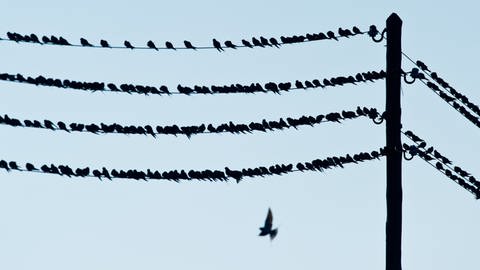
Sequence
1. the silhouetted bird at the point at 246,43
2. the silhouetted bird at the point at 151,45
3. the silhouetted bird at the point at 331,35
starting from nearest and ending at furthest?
the silhouetted bird at the point at 151,45 < the silhouetted bird at the point at 246,43 < the silhouetted bird at the point at 331,35

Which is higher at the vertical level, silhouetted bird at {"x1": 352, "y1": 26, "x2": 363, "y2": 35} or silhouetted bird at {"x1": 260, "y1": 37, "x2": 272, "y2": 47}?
silhouetted bird at {"x1": 352, "y1": 26, "x2": 363, "y2": 35}

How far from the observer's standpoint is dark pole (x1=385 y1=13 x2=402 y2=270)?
70.4 feet

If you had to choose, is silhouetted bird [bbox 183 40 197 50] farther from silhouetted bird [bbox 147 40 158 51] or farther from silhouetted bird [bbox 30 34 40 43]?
silhouetted bird [bbox 30 34 40 43]

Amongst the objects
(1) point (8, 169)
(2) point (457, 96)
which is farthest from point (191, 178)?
(2) point (457, 96)

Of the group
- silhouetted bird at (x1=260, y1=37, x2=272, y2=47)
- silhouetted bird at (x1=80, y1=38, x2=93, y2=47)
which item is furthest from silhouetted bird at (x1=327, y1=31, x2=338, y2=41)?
silhouetted bird at (x1=80, y1=38, x2=93, y2=47)

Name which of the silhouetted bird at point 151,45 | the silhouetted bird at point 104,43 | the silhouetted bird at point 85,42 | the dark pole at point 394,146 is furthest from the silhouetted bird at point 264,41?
the silhouetted bird at point 85,42

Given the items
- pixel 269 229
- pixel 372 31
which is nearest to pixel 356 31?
pixel 372 31

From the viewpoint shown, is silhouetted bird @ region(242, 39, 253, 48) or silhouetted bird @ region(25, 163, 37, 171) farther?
silhouetted bird @ region(242, 39, 253, 48)

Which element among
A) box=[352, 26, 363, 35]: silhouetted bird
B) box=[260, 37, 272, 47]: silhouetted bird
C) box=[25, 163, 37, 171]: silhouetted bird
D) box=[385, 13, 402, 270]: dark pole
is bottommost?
box=[25, 163, 37, 171]: silhouetted bird

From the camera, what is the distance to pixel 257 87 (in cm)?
2183

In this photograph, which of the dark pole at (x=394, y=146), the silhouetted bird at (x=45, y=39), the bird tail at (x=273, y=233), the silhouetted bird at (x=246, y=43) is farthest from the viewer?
the silhouetted bird at (x=246, y=43)

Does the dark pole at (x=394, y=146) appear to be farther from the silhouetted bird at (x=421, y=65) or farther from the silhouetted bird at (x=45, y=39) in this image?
the silhouetted bird at (x=45, y=39)

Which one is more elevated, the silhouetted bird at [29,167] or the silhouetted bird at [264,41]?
the silhouetted bird at [264,41]

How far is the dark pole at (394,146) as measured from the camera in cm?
2147
